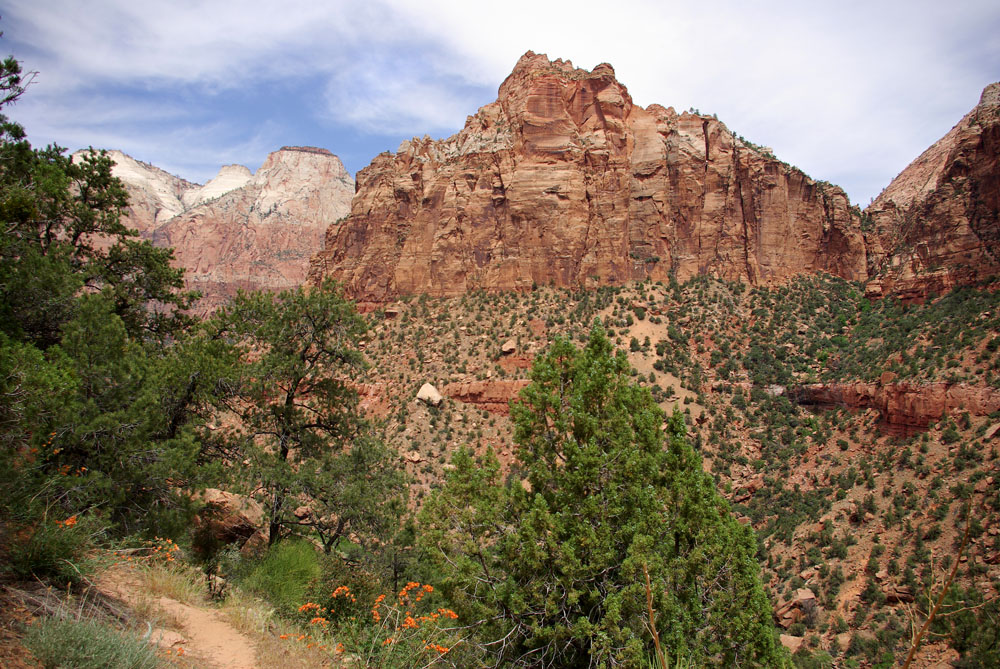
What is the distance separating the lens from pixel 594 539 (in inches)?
324

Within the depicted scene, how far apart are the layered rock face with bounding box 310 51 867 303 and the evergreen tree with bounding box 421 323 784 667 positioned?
39.3 meters

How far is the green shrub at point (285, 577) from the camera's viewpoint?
9.50 meters

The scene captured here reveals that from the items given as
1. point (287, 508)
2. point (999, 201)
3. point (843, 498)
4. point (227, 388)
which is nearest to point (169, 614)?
point (287, 508)

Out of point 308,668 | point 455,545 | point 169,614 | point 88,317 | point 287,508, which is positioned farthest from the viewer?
point 287,508

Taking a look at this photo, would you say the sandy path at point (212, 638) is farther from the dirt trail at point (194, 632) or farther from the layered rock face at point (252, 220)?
the layered rock face at point (252, 220)

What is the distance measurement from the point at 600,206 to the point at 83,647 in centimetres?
4932

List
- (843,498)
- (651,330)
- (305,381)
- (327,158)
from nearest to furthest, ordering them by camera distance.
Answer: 1. (305,381)
2. (843,498)
3. (651,330)
4. (327,158)

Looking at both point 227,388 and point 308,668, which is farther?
point 227,388

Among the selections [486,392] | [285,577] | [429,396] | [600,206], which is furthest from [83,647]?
[600,206]

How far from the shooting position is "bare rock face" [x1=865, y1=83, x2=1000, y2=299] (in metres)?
34.4

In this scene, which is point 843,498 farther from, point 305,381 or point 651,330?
point 305,381

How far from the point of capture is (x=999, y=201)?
34406mm

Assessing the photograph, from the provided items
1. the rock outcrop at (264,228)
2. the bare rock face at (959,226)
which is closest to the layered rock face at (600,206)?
the bare rock face at (959,226)

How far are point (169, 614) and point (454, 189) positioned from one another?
48.6 meters
